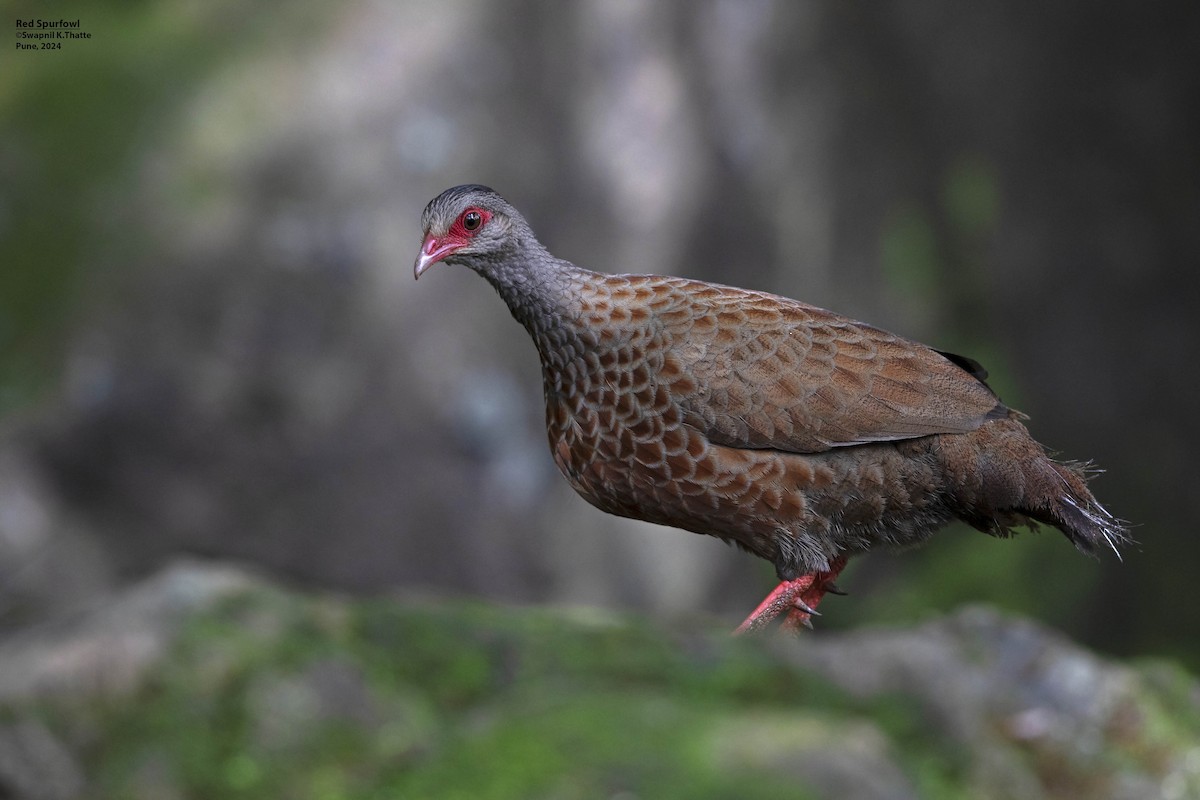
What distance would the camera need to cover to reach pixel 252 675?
4184 millimetres

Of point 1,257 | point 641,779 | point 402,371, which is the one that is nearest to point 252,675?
point 641,779

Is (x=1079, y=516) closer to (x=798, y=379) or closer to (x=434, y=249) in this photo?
(x=798, y=379)

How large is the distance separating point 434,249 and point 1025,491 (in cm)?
156

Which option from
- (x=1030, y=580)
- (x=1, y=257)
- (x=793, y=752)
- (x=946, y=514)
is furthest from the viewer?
(x=1030, y=580)

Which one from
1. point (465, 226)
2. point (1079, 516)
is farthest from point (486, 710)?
point (1079, 516)

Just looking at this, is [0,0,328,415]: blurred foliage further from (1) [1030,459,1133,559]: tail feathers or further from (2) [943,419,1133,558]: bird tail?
(1) [1030,459,1133,559]: tail feathers

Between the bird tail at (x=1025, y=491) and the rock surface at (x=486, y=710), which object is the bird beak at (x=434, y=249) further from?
the rock surface at (x=486, y=710)

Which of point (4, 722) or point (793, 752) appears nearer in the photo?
point (793, 752)

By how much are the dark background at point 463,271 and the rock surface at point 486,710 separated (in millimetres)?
3538

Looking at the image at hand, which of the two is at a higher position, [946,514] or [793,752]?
[946,514]

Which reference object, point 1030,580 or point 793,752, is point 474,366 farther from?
point 793,752

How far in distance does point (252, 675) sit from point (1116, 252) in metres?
7.07

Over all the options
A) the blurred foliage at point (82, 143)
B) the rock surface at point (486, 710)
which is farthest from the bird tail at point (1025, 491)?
the blurred foliage at point (82, 143)

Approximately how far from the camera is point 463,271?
8.44m
